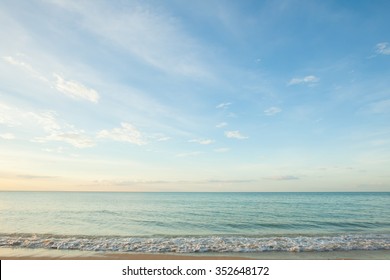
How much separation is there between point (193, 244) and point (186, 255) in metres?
2.84

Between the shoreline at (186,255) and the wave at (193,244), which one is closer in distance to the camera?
the shoreline at (186,255)

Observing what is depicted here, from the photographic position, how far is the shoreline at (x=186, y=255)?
14.7m

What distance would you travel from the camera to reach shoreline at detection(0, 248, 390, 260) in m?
14.7

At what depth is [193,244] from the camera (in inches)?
718

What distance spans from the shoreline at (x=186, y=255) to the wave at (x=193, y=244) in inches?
30.7

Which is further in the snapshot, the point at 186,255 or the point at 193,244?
the point at 193,244

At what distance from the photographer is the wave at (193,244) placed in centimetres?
1689

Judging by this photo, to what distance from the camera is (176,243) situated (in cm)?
1864

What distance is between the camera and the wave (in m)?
16.9

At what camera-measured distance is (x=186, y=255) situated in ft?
50.7

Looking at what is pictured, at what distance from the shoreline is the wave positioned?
2.56ft

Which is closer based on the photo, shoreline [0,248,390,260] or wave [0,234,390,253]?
shoreline [0,248,390,260]
